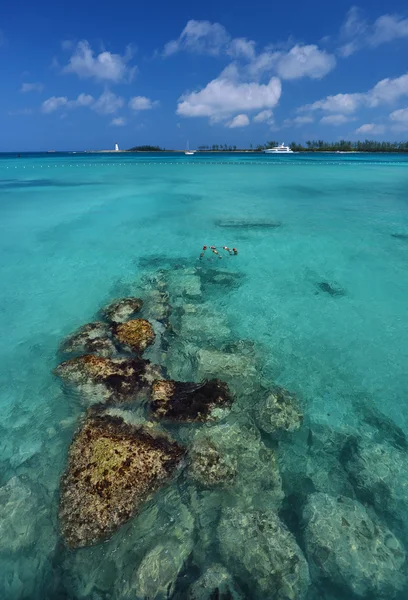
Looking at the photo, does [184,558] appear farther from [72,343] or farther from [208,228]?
[208,228]

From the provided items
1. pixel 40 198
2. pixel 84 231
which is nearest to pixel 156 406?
pixel 84 231

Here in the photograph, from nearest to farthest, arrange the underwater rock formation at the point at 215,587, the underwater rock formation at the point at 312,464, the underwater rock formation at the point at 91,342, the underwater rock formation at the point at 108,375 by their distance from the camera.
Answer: the underwater rock formation at the point at 215,587 < the underwater rock formation at the point at 312,464 < the underwater rock formation at the point at 108,375 < the underwater rock formation at the point at 91,342

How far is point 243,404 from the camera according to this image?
6297mm

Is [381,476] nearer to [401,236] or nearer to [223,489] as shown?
[223,489]

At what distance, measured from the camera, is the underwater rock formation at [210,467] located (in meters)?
4.89

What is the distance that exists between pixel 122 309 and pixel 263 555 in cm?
660

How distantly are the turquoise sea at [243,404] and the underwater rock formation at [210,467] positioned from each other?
0.16 m

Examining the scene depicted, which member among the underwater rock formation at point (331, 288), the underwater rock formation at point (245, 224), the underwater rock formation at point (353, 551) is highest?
the underwater rock formation at point (245, 224)

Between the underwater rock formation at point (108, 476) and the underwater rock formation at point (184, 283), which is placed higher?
the underwater rock formation at point (184, 283)

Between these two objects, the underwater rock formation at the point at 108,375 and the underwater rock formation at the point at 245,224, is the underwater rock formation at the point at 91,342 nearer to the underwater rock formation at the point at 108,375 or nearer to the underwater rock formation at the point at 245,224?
the underwater rock formation at the point at 108,375

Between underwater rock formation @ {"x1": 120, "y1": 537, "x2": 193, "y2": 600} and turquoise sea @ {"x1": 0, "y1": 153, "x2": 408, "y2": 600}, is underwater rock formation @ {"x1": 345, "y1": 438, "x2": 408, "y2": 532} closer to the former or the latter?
turquoise sea @ {"x1": 0, "y1": 153, "x2": 408, "y2": 600}

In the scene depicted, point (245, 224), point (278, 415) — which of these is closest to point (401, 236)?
point (245, 224)

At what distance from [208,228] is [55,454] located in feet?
48.7

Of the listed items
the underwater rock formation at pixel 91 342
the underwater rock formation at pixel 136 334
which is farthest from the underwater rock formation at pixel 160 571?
the underwater rock formation at pixel 91 342
